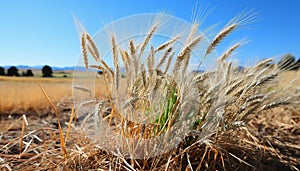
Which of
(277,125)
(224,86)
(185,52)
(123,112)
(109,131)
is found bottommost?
(277,125)

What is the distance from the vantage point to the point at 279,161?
162cm

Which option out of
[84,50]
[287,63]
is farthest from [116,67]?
[287,63]

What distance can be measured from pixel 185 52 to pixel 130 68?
0.90 feet

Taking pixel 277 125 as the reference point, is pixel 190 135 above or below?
above

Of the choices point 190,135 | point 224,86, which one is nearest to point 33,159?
point 190,135

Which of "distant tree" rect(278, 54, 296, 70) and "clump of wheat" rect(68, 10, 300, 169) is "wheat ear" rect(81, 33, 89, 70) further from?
"distant tree" rect(278, 54, 296, 70)

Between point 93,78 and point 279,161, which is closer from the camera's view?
point 93,78

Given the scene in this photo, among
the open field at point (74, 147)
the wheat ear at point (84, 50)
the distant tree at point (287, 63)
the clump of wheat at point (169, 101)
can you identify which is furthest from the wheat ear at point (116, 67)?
the distant tree at point (287, 63)

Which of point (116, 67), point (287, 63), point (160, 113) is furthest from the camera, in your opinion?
point (287, 63)

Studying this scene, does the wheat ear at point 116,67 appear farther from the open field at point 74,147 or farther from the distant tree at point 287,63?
the distant tree at point 287,63

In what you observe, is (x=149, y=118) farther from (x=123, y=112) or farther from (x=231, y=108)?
(x=231, y=108)

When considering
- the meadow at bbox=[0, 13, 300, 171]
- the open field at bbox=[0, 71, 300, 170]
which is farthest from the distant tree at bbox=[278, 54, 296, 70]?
the meadow at bbox=[0, 13, 300, 171]

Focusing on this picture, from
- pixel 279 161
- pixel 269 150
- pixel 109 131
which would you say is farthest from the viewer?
pixel 269 150

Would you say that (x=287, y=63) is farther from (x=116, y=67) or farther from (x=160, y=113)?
(x=116, y=67)
